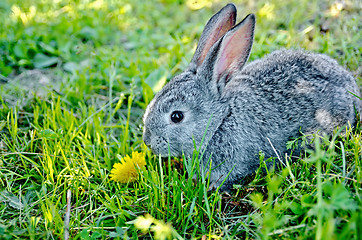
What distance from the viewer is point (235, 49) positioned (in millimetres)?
3518

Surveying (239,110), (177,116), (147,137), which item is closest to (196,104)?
(177,116)

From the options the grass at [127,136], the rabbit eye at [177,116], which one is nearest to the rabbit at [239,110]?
the rabbit eye at [177,116]

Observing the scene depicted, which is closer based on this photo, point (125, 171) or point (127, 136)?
point (125, 171)

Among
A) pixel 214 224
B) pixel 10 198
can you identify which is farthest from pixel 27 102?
pixel 214 224

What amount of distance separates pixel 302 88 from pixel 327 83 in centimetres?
28

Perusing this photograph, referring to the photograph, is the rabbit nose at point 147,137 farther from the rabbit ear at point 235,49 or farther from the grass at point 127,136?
the rabbit ear at point 235,49

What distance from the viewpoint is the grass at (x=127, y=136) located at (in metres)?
2.54

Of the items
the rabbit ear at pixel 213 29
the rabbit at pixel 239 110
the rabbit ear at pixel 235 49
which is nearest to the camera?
the rabbit ear at pixel 235 49

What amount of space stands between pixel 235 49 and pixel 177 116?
938 millimetres

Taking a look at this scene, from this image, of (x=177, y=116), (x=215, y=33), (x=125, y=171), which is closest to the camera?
(x=125, y=171)

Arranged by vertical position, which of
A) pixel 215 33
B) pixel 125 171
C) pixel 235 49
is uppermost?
pixel 215 33

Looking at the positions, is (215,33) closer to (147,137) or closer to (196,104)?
(196,104)

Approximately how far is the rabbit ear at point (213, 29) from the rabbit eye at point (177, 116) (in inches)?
27.7

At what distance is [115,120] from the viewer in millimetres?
4293
